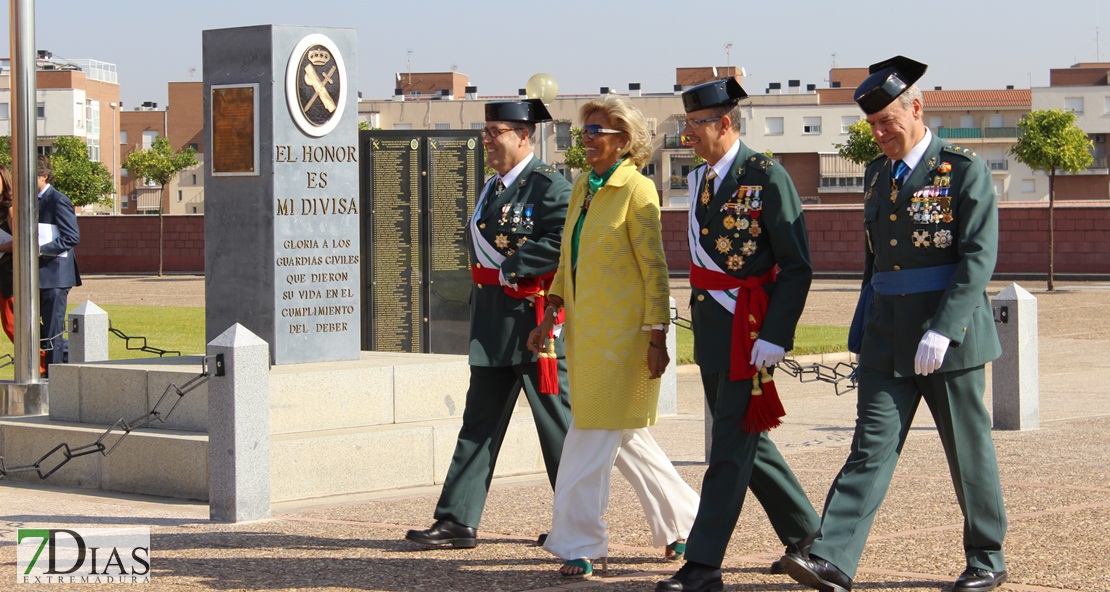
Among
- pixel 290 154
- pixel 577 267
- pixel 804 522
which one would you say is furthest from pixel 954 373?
pixel 290 154

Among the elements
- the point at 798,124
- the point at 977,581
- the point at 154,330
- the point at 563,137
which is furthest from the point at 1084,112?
the point at 977,581

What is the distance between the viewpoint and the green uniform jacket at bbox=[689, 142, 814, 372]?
532cm

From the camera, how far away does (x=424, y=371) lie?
927cm

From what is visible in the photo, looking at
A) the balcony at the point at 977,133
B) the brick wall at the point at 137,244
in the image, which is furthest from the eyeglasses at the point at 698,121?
the balcony at the point at 977,133

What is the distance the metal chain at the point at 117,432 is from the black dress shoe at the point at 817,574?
3.94 meters

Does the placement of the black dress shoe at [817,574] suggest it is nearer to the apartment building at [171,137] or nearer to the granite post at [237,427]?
the granite post at [237,427]

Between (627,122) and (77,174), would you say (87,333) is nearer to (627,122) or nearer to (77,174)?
(627,122)

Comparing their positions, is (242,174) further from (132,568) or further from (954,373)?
(954,373)

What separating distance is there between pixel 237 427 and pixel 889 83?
358cm

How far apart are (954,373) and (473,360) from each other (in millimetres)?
2077

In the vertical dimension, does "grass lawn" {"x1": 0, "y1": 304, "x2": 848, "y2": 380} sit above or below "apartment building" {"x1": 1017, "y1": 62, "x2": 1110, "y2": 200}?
below

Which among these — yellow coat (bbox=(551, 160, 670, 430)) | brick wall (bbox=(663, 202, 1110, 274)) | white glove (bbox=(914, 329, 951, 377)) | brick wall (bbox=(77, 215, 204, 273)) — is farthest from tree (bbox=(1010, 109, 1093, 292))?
white glove (bbox=(914, 329, 951, 377))

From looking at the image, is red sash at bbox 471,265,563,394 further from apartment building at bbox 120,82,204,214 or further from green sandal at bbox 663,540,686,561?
apartment building at bbox 120,82,204,214

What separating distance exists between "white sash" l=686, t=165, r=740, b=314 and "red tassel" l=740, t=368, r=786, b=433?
27 cm
